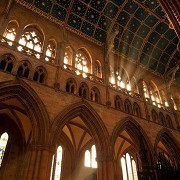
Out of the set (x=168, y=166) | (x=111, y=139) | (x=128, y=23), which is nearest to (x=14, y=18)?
(x=128, y=23)

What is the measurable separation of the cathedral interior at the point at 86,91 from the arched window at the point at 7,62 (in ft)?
0.17

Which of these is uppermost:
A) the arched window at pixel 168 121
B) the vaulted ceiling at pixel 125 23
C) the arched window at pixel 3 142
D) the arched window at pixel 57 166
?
the vaulted ceiling at pixel 125 23

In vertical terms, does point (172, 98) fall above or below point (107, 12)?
below

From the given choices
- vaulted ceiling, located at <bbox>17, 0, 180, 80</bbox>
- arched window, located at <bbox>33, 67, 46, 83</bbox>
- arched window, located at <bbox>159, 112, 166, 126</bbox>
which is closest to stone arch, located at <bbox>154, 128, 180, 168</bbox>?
arched window, located at <bbox>159, 112, 166, 126</bbox>

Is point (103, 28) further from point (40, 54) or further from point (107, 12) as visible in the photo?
point (40, 54)

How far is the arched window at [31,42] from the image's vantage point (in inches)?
477

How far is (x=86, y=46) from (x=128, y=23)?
406 centimetres

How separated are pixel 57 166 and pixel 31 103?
5.57 metres

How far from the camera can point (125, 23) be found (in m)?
16.3

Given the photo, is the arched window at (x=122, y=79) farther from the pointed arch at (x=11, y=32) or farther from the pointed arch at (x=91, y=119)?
the pointed arch at (x=11, y=32)

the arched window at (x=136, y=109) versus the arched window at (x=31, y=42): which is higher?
the arched window at (x=31, y=42)

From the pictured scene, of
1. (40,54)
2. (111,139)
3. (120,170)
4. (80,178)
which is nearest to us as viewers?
(111,139)

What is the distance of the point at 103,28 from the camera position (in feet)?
53.6

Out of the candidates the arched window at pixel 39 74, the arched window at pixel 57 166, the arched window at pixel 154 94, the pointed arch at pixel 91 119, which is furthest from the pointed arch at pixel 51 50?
the arched window at pixel 154 94
